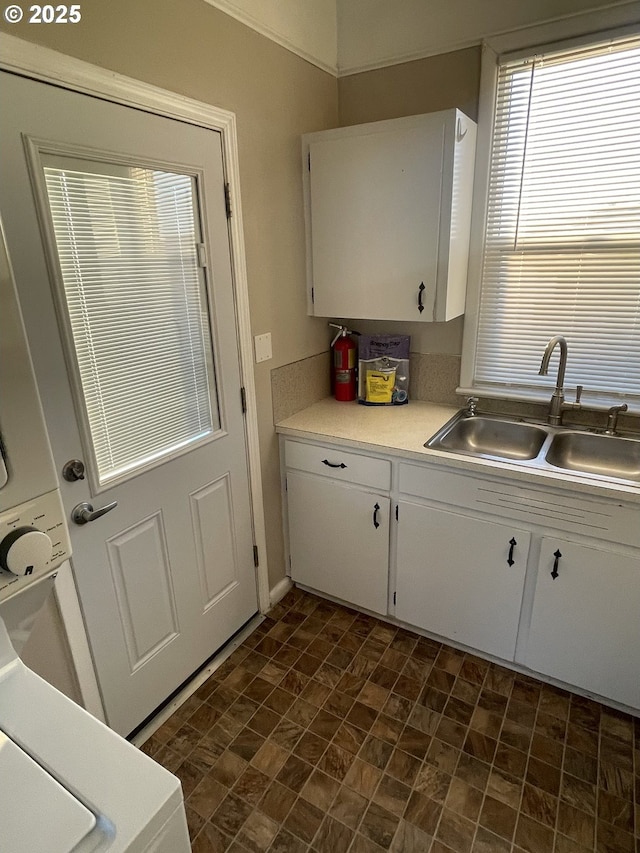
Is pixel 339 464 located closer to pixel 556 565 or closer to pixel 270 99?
pixel 556 565

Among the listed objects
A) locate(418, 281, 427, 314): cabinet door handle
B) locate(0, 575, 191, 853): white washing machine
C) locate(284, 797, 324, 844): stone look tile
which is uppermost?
locate(418, 281, 427, 314): cabinet door handle

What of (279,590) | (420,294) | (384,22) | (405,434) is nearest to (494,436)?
(405,434)

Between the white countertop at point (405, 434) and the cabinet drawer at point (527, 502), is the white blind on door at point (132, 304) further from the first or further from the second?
the cabinet drawer at point (527, 502)

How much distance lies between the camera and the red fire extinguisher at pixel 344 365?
246cm

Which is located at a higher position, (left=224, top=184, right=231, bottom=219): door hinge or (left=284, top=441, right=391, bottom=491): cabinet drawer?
(left=224, top=184, right=231, bottom=219): door hinge

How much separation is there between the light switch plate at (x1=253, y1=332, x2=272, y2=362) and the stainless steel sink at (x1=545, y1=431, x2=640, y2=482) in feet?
3.94

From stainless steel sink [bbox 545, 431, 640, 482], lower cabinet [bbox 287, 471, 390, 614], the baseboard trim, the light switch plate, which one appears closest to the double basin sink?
stainless steel sink [bbox 545, 431, 640, 482]

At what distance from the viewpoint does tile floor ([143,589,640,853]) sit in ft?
4.82

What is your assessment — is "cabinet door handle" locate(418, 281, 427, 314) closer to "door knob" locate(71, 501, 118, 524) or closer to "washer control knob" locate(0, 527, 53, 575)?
"door knob" locate(71, 501, 118, 524)

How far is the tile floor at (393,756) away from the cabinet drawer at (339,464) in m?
0.74

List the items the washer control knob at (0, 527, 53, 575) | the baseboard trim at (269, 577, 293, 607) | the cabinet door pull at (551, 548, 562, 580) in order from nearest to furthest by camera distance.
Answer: the washer control knob at (0, 527, 53, 575), the cabinet door pull at (551, 548, 562, 580), the baseboard trim at (269, 577, 293, 607)

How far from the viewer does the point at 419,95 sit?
7.00 feet

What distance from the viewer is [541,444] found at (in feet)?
6.84

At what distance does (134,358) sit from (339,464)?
95 cm
